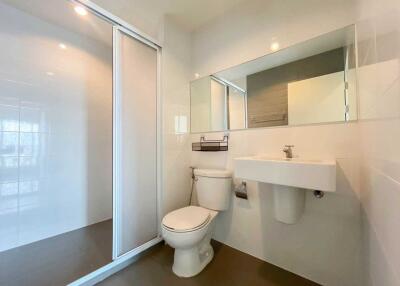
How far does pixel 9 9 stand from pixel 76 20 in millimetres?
568

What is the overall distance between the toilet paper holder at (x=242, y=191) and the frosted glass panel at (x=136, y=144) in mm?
816

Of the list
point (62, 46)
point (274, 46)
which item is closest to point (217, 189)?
point (274, 46)

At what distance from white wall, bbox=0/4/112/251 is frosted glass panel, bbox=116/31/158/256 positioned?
32.5 inches

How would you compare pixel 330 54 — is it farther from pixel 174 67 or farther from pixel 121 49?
pixel 121 49

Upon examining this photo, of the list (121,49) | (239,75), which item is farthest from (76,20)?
(239,75)

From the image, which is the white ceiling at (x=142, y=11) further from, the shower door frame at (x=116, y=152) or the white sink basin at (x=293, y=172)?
the white sink basin at (x=293, y=172)

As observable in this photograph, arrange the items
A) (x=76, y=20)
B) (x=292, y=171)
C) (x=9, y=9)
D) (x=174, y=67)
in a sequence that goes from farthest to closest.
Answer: (x=174, y=67), (x=76, y=20), (x=9, y=9), (x=292, y=171)

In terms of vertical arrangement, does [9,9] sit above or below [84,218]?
above

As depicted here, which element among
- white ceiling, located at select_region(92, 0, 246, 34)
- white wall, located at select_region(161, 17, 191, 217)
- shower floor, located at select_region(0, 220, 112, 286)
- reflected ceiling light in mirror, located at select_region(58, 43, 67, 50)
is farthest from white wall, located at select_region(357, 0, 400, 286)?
reflected ceiling light in mirror, located at select_region(58, 43, 67, 50)

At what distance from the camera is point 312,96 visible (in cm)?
141

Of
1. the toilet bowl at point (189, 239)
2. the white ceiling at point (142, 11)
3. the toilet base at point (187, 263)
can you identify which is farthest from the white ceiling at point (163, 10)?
the toilet base at point (187, 263)

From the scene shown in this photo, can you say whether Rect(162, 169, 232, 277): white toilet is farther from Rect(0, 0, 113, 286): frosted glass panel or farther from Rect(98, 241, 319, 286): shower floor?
Rect(0, 0, 113, 286): frosted glass panel

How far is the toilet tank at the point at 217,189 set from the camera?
5.40ft

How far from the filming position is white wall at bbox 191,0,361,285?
46.7 inches
